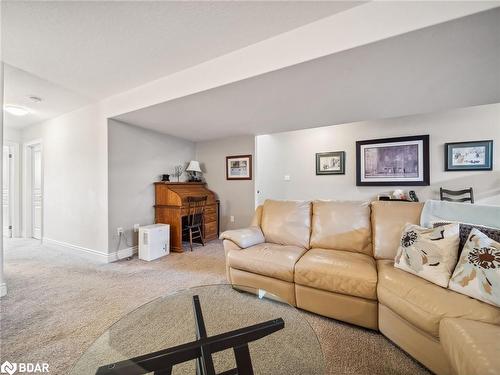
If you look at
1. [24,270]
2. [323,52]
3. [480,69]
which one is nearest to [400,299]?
[323,52]

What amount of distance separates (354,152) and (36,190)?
6601mm

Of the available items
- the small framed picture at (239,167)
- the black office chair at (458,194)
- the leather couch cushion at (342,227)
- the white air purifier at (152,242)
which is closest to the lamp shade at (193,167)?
the small framed picture at (239,167)

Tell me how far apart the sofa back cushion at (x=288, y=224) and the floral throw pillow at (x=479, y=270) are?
1.16 metres

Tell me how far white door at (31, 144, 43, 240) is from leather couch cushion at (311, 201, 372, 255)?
524 cm

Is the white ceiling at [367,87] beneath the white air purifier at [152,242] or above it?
above

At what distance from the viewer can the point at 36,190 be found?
13.6 feet

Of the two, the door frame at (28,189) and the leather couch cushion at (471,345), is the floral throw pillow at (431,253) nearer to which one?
the leather couch cushion at (471,345)

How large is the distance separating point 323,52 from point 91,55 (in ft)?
6.96

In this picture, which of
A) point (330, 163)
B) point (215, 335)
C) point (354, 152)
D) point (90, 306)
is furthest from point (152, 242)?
point (354, 152)

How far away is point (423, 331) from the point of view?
3.78 ft

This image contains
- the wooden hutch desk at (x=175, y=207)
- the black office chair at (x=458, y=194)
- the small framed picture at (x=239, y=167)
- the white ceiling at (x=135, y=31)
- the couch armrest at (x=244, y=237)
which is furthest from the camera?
the small framed picture at (x=239, y=167)

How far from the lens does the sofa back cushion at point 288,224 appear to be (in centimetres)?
221

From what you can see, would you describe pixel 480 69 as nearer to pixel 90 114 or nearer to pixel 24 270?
pixel 90 114
